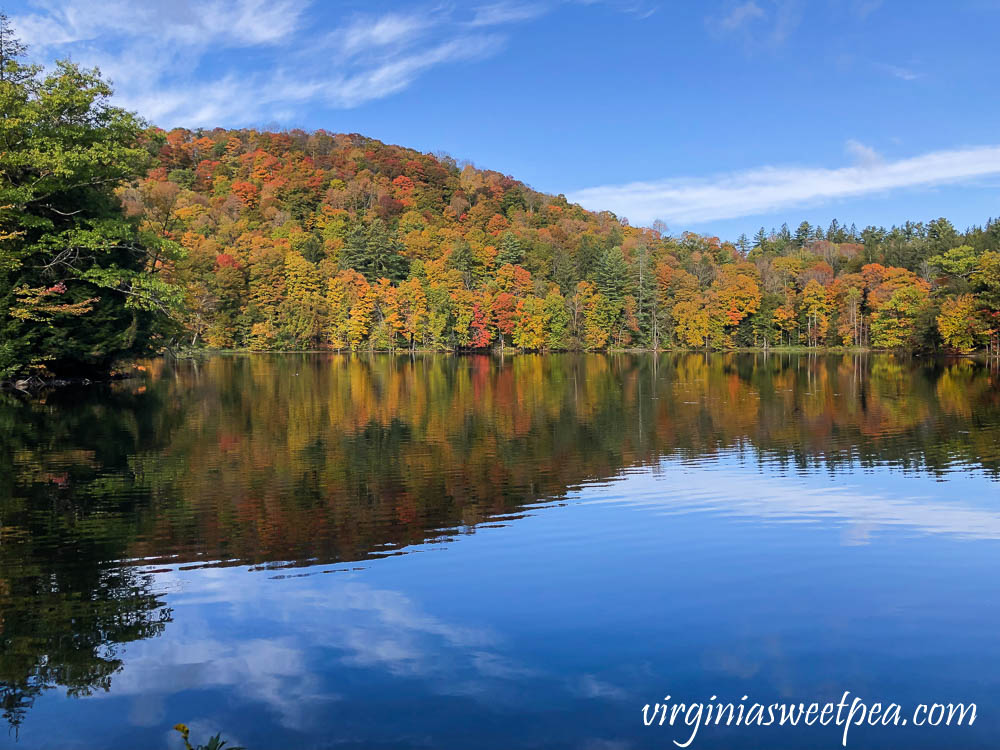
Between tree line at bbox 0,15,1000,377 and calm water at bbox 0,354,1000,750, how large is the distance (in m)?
14.9

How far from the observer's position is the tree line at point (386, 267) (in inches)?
1172

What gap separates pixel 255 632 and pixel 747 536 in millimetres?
6189

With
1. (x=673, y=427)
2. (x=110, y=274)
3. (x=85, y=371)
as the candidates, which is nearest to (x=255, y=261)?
(x=85, y=371)

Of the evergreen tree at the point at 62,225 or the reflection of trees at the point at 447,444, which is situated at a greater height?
the evergreen tree at the point at 62,225

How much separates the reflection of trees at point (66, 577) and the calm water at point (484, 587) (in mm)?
39

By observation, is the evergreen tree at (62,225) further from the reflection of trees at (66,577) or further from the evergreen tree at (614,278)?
the evergreen tree at (614,278)

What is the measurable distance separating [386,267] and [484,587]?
3227 inches

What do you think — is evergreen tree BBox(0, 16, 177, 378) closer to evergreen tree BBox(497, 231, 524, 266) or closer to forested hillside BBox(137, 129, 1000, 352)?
forested hillside BBox(137, 129, 1000, 352)

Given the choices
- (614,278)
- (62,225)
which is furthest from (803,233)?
(62,225)

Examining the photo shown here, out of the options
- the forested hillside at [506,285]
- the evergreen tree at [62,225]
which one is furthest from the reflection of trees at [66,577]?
the forested hillside at [506,285]

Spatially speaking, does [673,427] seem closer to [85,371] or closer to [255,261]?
[85,371]

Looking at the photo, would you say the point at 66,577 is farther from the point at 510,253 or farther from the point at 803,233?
the point at 803,233

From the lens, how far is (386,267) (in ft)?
287

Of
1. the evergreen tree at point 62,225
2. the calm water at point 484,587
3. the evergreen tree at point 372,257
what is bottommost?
the calm water at point 484,587
